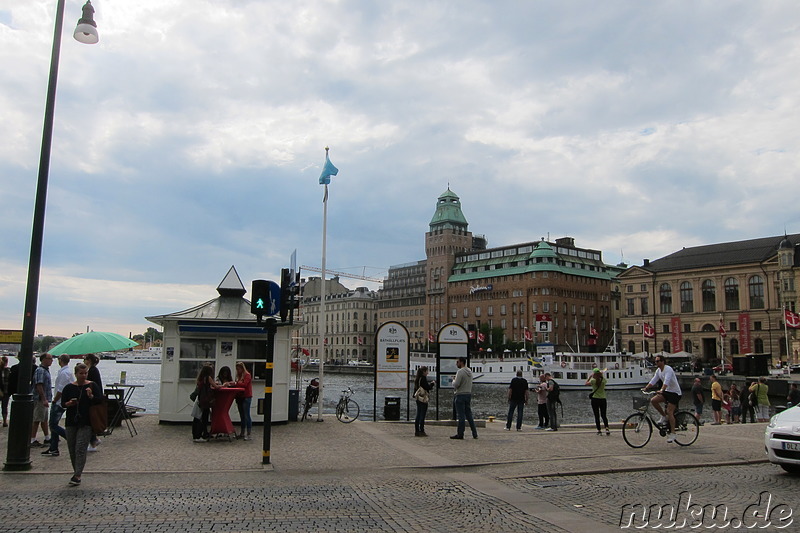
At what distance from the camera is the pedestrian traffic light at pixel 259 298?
42.8ft

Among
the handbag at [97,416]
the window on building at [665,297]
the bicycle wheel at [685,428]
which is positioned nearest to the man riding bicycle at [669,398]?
the bicycle wheel at [685,428]

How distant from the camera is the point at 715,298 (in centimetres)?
11738

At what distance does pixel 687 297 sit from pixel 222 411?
118966mm

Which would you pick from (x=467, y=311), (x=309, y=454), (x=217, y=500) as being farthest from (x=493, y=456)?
(x=467, y=311)

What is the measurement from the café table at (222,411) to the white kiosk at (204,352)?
94.7 inches

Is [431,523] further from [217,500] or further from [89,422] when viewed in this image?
[89,422]

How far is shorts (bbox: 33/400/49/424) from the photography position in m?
15.1

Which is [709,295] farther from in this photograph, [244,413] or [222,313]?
[244,413]

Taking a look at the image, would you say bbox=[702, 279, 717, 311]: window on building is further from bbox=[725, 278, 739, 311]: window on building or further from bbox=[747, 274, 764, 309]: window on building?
bbox=[747, 274, 764, 309]: window on building

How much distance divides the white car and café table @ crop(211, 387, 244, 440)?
11.3 m

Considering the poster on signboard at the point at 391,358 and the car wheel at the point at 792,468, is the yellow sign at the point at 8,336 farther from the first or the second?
the car wheel at the point at 792,468

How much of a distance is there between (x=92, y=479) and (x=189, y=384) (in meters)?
A: 7.54

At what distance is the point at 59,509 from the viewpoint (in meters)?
9.01

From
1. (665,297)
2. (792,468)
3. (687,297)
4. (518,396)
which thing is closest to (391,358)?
(518,396)
